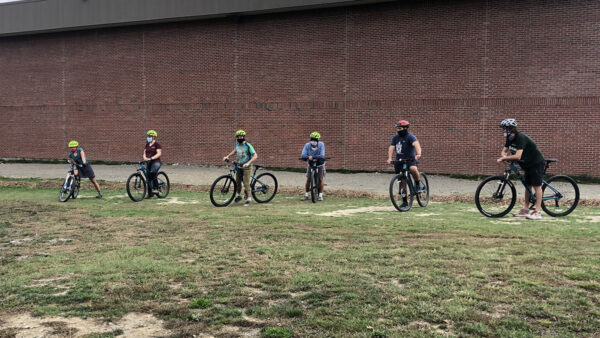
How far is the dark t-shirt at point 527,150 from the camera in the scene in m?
9.70

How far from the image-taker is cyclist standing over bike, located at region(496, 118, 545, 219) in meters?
9.70

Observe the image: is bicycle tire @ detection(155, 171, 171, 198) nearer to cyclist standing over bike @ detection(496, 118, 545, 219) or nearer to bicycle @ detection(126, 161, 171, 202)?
bicycle @ detection(126, 161, 171, 202)

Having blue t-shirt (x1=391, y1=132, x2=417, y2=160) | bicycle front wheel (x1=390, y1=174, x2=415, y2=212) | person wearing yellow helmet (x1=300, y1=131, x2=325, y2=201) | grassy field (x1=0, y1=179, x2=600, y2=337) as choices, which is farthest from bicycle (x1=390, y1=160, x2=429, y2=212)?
person wearing yellow helmet (x1=300, y1=131, x2=325, y2=201)

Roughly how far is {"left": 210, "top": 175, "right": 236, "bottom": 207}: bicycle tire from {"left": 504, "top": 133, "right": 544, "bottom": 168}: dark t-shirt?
6288mm

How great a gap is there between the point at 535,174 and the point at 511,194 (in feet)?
1.87

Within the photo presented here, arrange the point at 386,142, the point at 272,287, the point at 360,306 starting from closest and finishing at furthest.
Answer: the point at 360,306 → the point at 272,287 → the point at 386,142

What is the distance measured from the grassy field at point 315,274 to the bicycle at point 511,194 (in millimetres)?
411

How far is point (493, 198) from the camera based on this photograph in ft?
33.9

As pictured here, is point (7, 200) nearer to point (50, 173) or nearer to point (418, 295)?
point (50, 173)

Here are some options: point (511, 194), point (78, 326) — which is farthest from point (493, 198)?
point (78, 326)

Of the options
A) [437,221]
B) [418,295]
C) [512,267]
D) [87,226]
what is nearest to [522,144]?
[437,221]

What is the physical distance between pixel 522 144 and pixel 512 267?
4.62 meters

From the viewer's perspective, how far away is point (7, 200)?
45.6ft

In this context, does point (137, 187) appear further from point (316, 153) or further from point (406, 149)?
point (406, 149)
